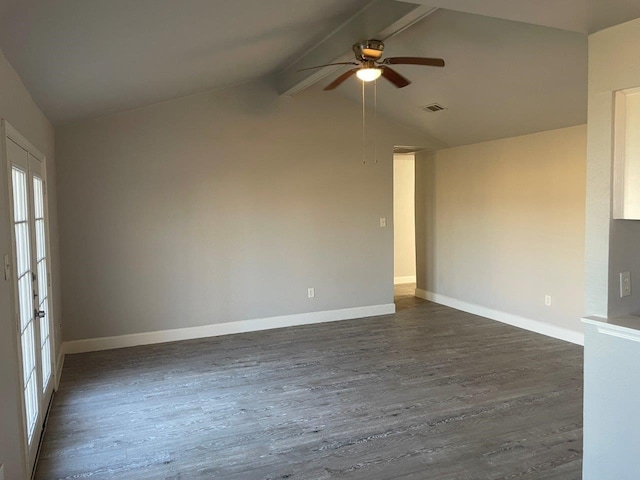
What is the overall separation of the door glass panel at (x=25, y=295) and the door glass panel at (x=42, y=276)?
1.27ft

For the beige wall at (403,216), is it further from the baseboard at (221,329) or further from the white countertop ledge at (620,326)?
the white countertop ledge at (620,326)

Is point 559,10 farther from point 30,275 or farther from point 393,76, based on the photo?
point 30,275

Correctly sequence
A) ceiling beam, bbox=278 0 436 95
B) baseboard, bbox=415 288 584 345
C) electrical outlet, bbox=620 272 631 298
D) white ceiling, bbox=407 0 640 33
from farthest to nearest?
baseboard, bbox=415 288 584 345 → ceiling beam, bbox=278 0 436 95 → electrical outlet, bbox=620 272 631 298 → white ceiling, bbox=407 0 640 33

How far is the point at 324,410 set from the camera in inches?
140

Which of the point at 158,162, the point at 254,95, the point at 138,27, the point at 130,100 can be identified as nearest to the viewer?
the point at 138,27

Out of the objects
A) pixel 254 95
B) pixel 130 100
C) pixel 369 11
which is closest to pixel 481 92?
pixel 369 11

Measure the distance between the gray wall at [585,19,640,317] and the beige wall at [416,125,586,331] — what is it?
2.84 meters

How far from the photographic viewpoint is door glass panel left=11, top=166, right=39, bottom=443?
9.00 ft

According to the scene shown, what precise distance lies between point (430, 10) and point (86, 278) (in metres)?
4.17

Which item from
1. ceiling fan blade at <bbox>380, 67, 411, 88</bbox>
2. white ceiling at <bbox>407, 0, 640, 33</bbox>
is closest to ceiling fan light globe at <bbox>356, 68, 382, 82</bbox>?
ceiling fan blade at <bbox>380, 67, 411, 88</bbox>

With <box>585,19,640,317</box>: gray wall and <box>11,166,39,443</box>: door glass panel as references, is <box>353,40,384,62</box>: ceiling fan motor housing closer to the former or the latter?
<box>585,19,640,317</box>: gray wall

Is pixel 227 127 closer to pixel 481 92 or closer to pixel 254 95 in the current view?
pixel 254 95

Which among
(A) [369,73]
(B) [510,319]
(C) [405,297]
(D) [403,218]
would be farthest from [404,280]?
(A) [369,73]

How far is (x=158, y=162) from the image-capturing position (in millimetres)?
5277
